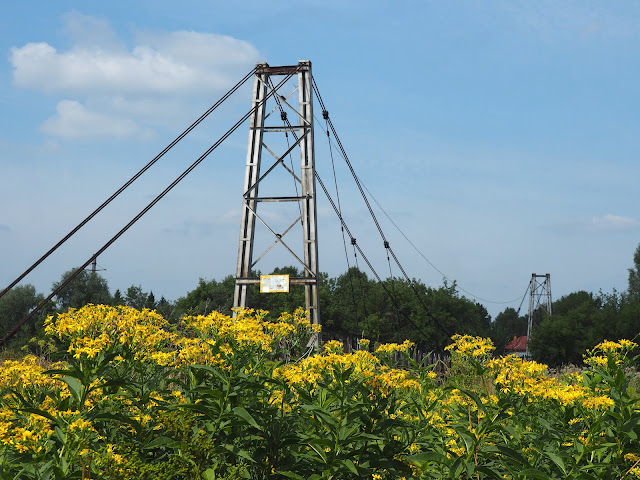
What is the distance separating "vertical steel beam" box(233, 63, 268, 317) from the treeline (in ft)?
107

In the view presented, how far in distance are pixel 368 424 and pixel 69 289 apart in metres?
56.4

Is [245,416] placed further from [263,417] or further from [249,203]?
[249,203]

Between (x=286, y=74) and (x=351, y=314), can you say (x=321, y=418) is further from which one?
(x=351, y=314)

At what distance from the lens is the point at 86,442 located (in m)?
4.13

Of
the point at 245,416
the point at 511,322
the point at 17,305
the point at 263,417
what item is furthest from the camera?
the point at 511,322

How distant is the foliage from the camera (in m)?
4.31

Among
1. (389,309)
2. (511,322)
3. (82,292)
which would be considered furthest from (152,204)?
(511,322)

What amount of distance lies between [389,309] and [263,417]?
6880 cm

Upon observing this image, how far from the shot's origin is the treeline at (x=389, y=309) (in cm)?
5559

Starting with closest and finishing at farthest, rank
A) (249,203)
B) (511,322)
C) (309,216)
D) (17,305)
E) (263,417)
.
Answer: (263,417), (309,216), (249,203), (17,305), (511,322)

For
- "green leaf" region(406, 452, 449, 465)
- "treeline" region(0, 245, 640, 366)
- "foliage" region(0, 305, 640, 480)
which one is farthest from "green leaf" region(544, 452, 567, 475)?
"treeline" region(0, 245, 640, 366)

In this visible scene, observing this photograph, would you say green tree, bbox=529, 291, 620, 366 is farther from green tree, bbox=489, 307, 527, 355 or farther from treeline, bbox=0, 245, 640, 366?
green tree, bbox=489, 307, 527, 355

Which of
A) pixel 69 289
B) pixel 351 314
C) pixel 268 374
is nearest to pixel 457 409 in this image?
pixel 268 374

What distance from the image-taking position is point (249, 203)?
1538 centimetres
